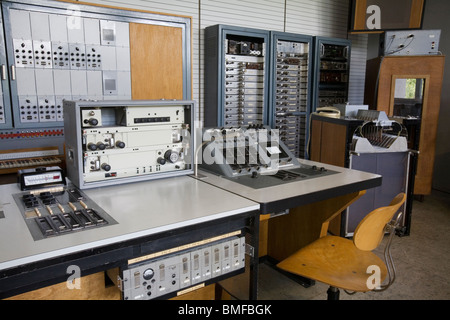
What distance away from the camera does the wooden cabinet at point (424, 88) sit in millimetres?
4711

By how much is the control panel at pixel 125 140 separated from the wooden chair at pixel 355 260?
3.07 feet

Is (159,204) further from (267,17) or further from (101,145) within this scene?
(267,17)

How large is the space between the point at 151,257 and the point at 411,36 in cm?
460

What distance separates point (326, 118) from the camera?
3756mm

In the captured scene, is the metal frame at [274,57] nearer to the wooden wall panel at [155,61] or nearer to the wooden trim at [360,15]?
the wooden trim at [360,15]

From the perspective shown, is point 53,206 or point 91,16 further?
point 91,16

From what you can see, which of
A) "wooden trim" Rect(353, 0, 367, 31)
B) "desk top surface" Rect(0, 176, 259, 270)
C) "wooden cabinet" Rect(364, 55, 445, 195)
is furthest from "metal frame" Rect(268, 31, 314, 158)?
"desk top surface" Rect(0, 176, 259, 270)

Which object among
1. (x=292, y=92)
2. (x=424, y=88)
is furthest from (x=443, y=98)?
(x=292, y=92)

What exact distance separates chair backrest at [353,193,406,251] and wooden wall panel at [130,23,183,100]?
101 inches

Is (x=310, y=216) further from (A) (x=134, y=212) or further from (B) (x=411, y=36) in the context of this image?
(B) (x=411, y=36)

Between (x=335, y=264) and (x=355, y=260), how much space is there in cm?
13

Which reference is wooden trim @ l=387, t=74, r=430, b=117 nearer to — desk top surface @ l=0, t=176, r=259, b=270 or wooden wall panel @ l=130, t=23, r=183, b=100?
wooden wall panel @ l=130, t=23, r=183, b=100

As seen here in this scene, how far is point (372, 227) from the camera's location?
1.81 meters
